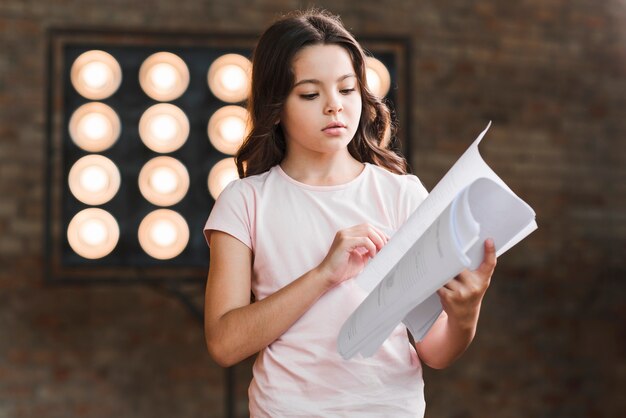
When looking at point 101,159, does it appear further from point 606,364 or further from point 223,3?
point 606,364

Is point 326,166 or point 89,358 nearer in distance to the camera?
point 326,166

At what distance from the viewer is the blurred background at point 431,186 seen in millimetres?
3340

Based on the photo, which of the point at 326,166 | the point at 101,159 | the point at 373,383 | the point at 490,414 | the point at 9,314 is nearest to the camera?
the point at 373,383

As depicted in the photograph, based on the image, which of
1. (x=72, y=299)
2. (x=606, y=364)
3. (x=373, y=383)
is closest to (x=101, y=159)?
(x=72, y=299)

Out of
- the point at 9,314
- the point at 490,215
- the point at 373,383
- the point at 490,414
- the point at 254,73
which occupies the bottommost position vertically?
the point at 490,414

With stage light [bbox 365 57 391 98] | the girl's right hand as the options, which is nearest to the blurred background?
stage light [bbox 365 57 391 98]

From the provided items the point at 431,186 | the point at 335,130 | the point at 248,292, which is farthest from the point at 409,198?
the point at 431,186

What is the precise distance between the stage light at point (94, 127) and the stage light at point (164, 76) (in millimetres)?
140

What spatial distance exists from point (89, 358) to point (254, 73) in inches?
96.3

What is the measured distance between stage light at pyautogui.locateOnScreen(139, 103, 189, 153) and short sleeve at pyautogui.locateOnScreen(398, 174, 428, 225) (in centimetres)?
156

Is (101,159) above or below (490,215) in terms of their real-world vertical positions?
below

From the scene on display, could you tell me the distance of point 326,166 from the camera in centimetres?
117

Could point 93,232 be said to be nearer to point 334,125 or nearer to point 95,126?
point 95,126

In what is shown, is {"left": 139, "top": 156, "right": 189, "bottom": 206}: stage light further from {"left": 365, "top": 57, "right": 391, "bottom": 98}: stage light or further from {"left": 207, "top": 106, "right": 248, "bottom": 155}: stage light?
{"left": 365, "top": 57, "right": 391, "bottom": 98}: stage light
